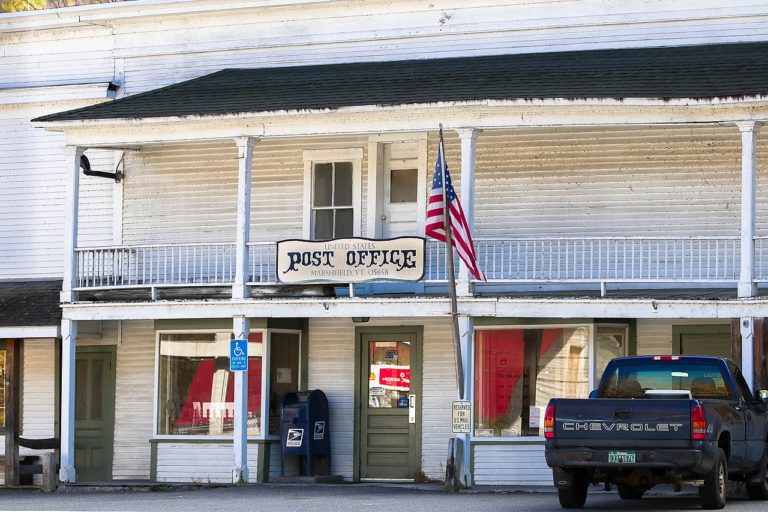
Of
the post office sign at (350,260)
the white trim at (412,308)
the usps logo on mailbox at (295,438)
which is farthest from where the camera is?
the usps logo on mailbox at (295,438)

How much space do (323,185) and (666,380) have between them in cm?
880

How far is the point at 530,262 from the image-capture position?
915 inches

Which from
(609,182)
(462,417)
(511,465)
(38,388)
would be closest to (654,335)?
(609,182)

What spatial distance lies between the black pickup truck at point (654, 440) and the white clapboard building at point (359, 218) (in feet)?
11.8

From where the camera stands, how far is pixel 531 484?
22.4m

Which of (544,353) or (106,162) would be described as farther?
(106,162)

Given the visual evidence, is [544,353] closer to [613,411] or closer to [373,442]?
[373,442]

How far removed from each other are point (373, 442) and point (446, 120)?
553 centimetres

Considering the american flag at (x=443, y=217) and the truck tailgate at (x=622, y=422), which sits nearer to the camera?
the truck tailgate at (x=622, y=422)

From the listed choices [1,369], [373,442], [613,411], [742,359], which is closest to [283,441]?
[373,442]

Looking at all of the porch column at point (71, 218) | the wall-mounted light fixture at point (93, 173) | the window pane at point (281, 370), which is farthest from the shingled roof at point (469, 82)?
the window pane at point (281, 370)

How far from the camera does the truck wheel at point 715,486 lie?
15.8 m

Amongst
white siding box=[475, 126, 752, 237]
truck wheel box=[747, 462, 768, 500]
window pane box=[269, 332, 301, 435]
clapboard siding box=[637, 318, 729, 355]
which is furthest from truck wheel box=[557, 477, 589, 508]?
window pane box=[269, 332, 301, 435]

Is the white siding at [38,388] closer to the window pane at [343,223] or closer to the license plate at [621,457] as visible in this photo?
the window pane at [343,223]
